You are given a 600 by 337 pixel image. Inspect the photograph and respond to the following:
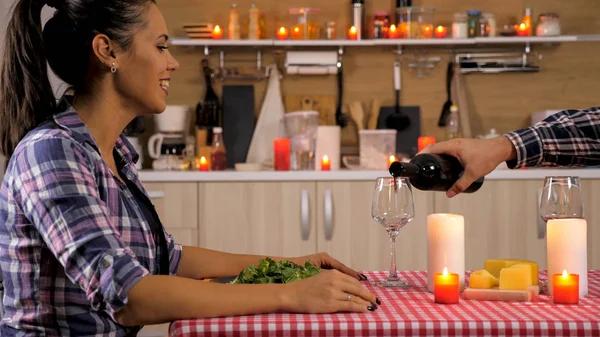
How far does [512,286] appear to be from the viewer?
1.68m

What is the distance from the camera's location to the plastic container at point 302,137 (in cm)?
443

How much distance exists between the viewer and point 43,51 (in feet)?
5.85

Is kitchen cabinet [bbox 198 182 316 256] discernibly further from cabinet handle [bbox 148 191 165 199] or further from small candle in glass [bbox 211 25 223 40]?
small candle in glass [bbox 211 25 223 40]

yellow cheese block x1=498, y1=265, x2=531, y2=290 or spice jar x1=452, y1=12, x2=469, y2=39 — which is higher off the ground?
spice jar x1=452, y1=12, x2=469, y2=39

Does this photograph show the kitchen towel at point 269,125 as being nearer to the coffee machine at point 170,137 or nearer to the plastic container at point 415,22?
the coffee machine at point 170,137

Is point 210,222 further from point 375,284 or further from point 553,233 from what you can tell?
point 553,233

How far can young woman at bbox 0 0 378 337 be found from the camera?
59.3 inches

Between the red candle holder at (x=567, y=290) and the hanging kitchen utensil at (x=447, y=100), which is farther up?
the hanging kitchen utensil at (x=447, y=100)

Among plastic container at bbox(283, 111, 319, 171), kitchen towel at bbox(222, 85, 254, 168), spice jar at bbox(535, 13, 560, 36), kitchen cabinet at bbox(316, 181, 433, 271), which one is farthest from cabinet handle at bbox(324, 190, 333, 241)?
spice jar at bbox(535, 13, 560, 36)

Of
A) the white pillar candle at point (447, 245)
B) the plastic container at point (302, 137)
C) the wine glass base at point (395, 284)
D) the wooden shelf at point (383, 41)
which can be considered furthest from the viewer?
the wooden shelf at point (383, 41)

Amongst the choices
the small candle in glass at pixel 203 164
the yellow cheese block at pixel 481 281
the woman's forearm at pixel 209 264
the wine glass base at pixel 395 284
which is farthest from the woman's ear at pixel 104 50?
the small candle in glass at pixel 203 164

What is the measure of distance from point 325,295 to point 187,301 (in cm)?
24

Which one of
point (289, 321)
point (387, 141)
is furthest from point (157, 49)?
point (387, 141)

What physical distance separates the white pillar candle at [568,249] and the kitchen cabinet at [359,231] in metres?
2.48
